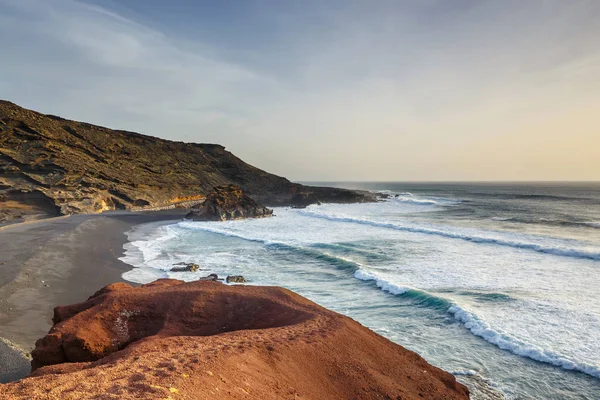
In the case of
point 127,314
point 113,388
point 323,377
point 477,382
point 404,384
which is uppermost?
point 113,388

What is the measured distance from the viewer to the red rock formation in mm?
3469

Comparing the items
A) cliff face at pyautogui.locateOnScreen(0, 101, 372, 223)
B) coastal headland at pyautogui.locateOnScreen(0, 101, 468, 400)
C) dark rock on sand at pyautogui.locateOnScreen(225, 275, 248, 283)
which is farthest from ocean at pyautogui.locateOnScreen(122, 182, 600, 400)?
cliff face at pyautogui.locateOnScreen(0, 101, 372, 223)

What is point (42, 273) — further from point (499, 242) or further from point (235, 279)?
point (499, 242)

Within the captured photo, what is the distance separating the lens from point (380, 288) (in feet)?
42.9

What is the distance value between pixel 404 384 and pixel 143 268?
45.9ft

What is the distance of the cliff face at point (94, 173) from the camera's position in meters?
33.5

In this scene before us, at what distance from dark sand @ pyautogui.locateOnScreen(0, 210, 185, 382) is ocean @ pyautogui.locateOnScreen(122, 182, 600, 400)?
1.45 meters

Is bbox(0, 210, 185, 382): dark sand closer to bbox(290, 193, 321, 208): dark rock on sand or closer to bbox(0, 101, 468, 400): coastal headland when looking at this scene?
bbox(0, 101, 468, 400): coastal headland

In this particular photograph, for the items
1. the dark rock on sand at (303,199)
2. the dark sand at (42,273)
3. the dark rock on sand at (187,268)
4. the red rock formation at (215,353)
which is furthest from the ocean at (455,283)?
the dark rock on sand at (303,199)

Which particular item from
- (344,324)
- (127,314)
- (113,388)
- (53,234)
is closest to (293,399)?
(113,388)

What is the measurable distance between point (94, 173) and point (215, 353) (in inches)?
1757

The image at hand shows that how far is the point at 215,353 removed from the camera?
14.3 feet

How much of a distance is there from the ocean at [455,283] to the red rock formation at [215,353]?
2488 mm

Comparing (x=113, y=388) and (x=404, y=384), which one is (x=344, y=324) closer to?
(x=404, y=384)
